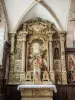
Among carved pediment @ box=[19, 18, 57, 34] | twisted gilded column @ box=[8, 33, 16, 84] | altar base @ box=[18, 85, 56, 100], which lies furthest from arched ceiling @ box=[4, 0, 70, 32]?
altar base @ box=[18, 85, 56, 100]

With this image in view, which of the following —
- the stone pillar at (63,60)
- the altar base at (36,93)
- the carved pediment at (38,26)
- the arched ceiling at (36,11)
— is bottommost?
the altar base at (36,93)

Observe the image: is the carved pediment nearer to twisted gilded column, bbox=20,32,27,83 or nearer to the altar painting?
twisted gilded column, bbox=20,32,27,83

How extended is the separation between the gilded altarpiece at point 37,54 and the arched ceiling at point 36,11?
15.0 inches

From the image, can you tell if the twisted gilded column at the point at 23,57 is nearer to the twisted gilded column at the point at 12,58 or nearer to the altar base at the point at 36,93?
the twisted gilded column at the point at 12,58

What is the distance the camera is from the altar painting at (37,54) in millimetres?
11570

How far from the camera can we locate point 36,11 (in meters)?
12.0

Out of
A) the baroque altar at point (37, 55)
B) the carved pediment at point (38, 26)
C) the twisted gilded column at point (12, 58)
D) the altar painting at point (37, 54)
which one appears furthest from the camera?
the carved pediment at point (38, 26)

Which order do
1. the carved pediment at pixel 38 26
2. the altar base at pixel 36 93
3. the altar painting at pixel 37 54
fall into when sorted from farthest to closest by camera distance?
the carved pediment at pixel 38 26
the altar painting at pixel 37 54
the altar base at pixel 36 93

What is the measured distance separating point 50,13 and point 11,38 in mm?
2776

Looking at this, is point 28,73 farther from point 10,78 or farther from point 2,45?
point 2,45

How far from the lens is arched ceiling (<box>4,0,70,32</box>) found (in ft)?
37.2

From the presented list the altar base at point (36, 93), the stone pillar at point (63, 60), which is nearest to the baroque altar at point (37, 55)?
the stone pillar at point (63, 60)

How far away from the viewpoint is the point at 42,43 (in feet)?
39.6

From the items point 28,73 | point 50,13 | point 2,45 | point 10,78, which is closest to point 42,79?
point 28,73
